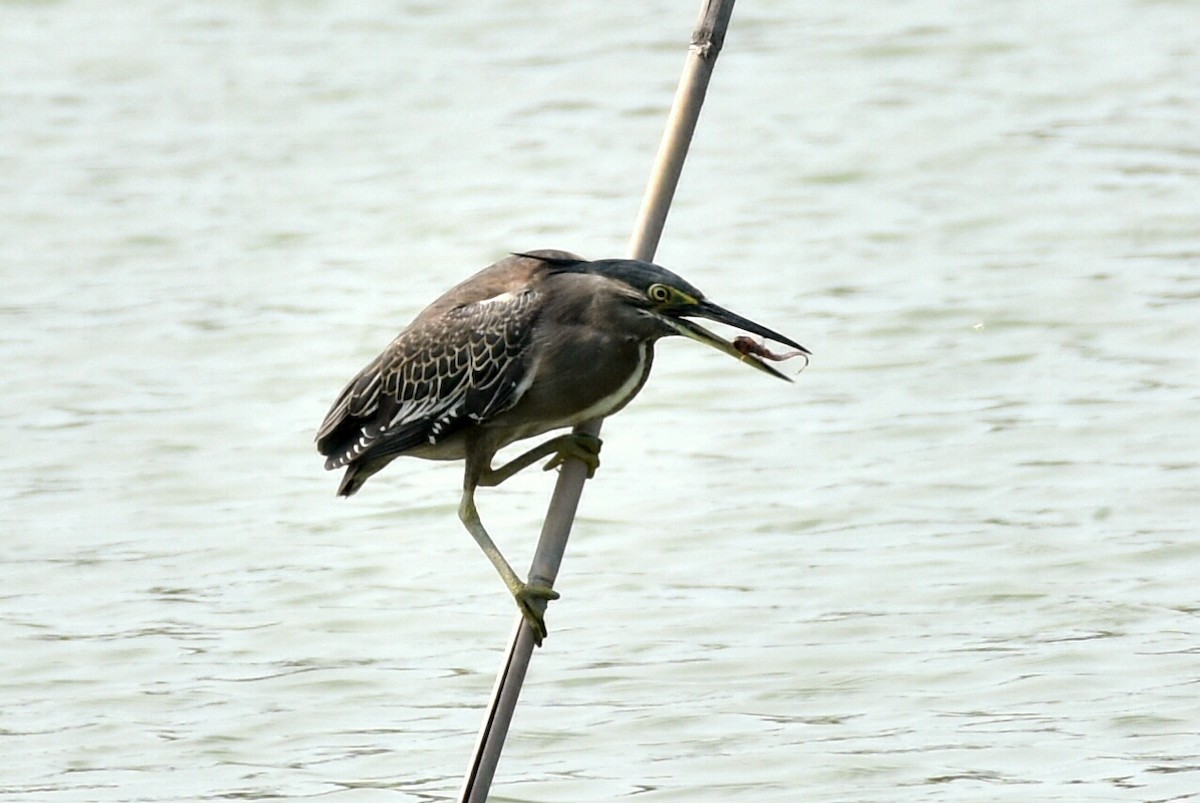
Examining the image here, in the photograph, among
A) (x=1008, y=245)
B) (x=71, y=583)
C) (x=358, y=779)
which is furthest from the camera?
(x=1008, y=245)

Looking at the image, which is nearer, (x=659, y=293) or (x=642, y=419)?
(x=659, y=293)

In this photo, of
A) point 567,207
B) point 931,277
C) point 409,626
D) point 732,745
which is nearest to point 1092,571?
point 732,745

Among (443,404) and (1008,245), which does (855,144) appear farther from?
(443,404)

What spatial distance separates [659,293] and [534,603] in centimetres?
82

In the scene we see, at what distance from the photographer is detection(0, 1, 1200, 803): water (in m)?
7.52

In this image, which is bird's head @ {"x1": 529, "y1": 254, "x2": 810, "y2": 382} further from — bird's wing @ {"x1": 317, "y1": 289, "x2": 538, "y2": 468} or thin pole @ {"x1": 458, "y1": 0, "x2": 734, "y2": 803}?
bird's wing @ {"x1": 317, "y1": 289, "x2": 538, "y2": 468}

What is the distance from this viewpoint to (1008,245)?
1198 centimetres

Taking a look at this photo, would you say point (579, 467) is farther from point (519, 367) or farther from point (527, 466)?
point (519, 367)

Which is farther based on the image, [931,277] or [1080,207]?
[1080,207]

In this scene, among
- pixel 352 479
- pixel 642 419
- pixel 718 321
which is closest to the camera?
pixel 718 321

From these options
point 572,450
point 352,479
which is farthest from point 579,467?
point 352,479

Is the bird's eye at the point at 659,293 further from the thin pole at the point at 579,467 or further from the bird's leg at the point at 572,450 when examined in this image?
the bird's leg at the point at 572,450

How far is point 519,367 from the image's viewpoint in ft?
16.9

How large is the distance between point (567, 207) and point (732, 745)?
624cm
